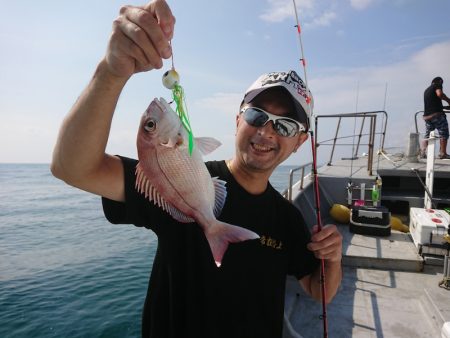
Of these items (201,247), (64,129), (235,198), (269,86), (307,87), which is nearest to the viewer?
(64,129)

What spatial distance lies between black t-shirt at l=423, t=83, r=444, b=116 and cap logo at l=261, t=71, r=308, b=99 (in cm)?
927

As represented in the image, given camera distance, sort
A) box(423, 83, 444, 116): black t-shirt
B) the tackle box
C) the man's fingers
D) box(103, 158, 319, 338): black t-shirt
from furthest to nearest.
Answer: box(423, 83, 444, 116): black t-shirt, the tackle box, box(103, 158, 319, 338): black t-shirt, the man's fingers

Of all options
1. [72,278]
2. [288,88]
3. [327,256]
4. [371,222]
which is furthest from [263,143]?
[72,278]

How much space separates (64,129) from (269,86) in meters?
1.28

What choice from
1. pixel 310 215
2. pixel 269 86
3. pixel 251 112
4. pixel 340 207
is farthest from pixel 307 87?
pixel 340 207

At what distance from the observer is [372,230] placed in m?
6.84

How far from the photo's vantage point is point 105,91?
1.36m

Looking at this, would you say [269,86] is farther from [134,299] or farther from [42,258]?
[42,258]

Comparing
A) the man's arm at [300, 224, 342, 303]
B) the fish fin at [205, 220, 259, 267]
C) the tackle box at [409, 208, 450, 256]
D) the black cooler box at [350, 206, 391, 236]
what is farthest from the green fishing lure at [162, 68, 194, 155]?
the black cooler box at [350, 206, 391, 236]

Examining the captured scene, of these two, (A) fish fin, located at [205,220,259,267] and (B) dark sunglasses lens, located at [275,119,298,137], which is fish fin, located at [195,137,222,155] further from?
(B) dark sunglasses lens, located at [275,119,298,137]

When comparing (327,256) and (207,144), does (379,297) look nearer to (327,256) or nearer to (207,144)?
(327,256)

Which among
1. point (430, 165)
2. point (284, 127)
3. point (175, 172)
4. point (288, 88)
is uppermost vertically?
point (288, 88)

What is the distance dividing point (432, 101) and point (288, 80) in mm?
9532

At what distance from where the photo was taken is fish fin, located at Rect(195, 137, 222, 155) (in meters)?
1.55
